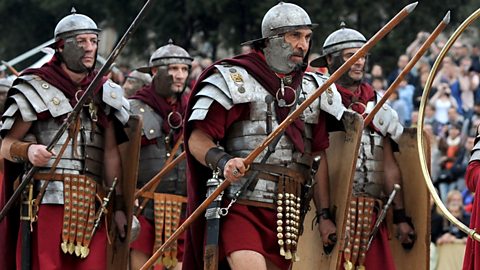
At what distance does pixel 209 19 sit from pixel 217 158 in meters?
15.2

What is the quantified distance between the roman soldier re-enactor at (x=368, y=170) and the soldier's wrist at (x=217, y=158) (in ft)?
7.06

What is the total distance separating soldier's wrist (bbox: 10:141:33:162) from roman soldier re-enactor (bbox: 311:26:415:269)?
2329 millimetres

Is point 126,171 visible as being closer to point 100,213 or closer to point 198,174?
point 100,213

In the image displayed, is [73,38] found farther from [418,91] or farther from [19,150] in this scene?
[418,91]

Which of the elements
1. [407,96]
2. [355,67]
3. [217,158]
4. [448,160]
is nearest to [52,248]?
[217,158]

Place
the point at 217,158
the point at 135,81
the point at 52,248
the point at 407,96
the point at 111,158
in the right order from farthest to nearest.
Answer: the point at 407,96 → the point at 135,81 → the point at 111,158 → the point at 52,248 → the point at 217,158

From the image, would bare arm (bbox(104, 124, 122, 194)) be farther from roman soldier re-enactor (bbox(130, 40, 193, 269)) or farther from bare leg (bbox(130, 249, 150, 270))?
bare leg (bbox(130, 249, 150, 270))

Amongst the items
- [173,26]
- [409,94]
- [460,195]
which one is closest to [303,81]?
[460,195]

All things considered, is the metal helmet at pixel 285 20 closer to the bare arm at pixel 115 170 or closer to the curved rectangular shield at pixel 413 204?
the bare arm at pixel 115 170

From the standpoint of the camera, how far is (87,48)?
38.2 ft

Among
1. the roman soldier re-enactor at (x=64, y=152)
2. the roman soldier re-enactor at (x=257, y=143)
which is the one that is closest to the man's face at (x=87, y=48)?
the roman soldier re-enactor at (x=64, y=152)

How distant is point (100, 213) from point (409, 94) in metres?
8.96

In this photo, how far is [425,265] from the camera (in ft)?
40.7

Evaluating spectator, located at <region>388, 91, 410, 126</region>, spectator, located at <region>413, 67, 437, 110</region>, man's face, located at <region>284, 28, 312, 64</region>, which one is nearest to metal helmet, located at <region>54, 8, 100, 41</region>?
man's face, located at <region>284, 28, 312, 64</region>
